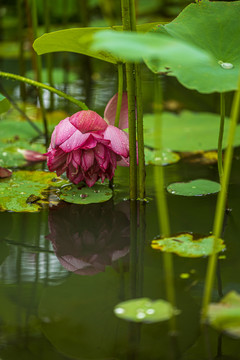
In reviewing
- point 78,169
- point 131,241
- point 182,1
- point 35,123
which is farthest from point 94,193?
point 182,1

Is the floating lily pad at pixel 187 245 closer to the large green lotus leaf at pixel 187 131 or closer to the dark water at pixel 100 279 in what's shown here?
the dark water at pixel 100 279

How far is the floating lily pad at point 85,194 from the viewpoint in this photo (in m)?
0.95

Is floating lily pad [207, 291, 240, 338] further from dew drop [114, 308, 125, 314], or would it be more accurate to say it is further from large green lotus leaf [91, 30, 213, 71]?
large green lotus leaf [91, 30, 213, 71]

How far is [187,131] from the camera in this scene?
143 cm

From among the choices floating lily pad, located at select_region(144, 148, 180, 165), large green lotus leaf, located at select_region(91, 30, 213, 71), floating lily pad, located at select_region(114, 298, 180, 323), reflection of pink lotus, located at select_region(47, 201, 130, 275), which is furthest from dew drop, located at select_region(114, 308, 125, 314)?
floating lily pad, located at select_region(144, 148, 180, 165)

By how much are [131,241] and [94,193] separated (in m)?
0.18

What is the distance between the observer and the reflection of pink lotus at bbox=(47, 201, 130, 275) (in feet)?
2.50

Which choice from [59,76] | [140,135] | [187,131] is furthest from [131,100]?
[59,76]

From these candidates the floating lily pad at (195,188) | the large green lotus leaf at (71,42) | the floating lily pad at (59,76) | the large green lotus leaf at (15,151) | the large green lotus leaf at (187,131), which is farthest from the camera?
the floating lily pad at (59,76)

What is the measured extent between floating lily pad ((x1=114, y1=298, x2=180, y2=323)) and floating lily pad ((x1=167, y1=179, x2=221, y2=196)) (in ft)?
1.27

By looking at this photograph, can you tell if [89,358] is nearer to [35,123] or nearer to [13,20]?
[35,123]

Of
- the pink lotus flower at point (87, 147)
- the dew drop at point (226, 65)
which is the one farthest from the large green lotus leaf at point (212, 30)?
the pink lotus flower at point (87, 147)

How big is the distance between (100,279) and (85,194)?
0.94 ft

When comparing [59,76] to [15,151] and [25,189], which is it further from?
[25,189]
